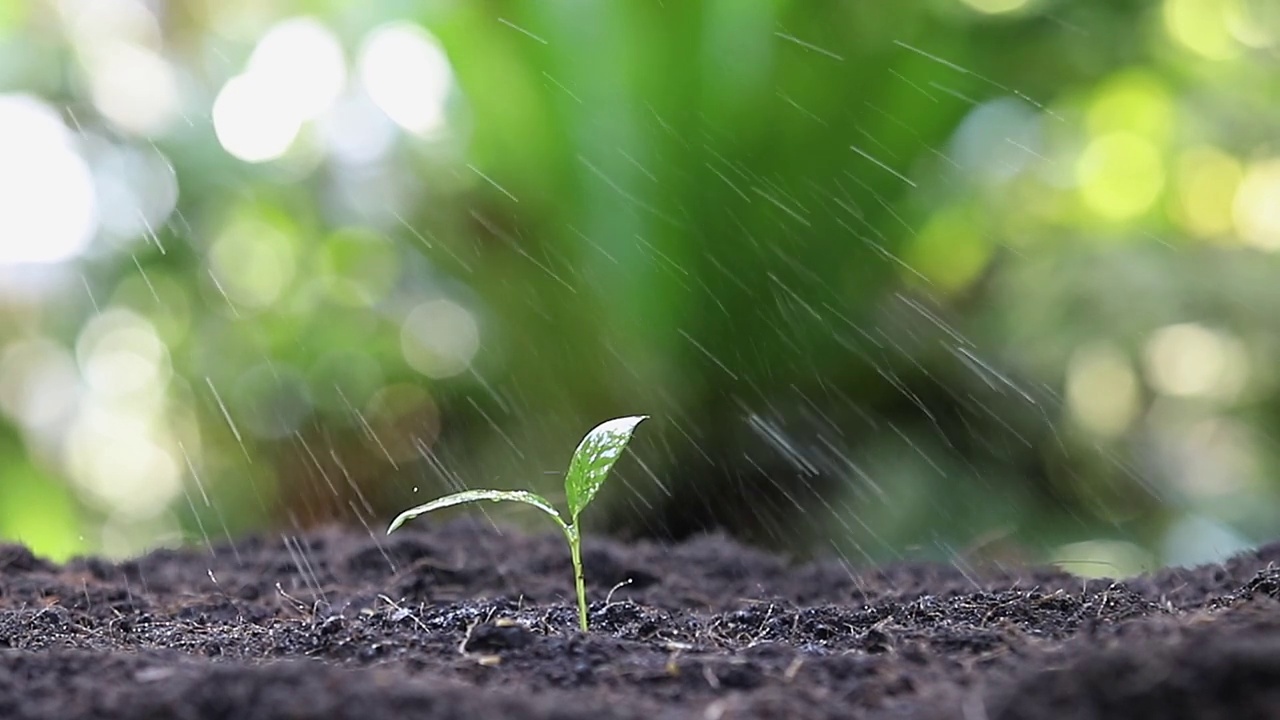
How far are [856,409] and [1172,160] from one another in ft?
4.09

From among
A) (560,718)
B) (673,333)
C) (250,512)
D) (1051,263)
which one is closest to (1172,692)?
(560,718)

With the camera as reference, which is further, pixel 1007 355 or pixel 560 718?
pixel 1007 355

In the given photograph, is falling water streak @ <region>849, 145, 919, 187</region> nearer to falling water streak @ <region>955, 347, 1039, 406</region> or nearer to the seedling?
falling water streak @ <region>955, 347, 1039, 406</region>

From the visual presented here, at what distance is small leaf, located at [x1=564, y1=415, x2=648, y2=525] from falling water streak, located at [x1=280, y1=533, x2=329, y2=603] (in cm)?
56

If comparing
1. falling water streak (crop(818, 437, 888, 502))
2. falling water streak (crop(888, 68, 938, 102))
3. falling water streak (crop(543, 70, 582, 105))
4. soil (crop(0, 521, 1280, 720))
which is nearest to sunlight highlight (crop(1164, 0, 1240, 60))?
falling water streak (crop(888, 68, 938, 102))

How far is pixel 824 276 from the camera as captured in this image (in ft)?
10.1

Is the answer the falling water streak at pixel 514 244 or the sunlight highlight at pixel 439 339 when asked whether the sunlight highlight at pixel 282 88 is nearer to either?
the sunlight highlight at pixel 439 339

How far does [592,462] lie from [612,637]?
7.8 inches

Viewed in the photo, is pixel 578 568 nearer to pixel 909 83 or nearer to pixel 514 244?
pixel 514 244

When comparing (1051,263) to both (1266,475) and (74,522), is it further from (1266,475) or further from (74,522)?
(74,522)

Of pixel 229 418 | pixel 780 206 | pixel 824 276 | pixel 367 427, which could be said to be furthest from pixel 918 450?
pixel 229 418

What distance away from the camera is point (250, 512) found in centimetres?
379

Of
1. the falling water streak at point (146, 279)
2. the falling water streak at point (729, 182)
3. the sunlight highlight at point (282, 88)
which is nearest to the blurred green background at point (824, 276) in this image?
the falling water streak at point (729, 182)

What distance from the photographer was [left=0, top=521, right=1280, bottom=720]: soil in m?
0.85
